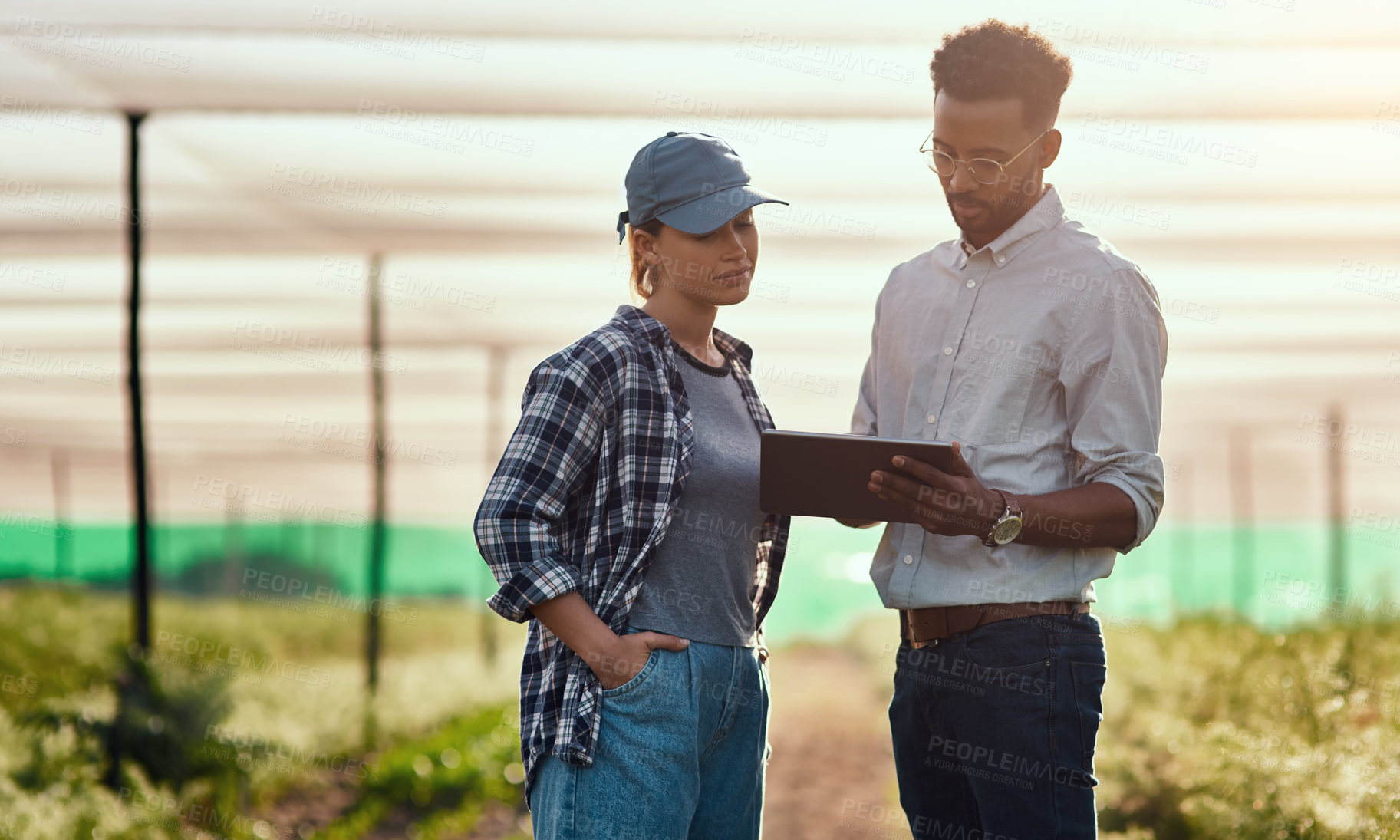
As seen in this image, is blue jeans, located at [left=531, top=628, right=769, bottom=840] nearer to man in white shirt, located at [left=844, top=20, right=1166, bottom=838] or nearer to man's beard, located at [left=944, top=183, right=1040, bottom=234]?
man in white shirt, located at [left=844, top=20, right=1166, bottom=838]

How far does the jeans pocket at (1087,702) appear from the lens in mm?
2205

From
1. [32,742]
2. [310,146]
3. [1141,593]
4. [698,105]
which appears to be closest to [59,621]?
[32,742]

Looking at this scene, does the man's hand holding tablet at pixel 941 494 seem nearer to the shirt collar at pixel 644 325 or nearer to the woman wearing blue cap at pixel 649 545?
the woman wearing blue cap at pixel 649 545

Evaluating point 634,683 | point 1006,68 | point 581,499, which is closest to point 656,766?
point 634,683

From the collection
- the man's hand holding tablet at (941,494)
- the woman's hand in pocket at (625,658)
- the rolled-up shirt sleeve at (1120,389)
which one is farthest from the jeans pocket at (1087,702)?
the woman's hand in pocket at (625,658)

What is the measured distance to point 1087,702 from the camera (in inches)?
87.9

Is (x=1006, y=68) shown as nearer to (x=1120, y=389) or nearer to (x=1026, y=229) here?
(x=1026, y=229)

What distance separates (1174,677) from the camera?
6.98 metres

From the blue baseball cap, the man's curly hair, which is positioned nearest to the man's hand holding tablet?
the blue baseball cap

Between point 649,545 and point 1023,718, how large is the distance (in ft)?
2.60

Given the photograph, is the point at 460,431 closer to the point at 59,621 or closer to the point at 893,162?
Result: the point at 59,621

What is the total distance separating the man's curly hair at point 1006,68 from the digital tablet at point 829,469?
75cm

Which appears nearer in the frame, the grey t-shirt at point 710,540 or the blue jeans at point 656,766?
the blue jeans at point 656,766

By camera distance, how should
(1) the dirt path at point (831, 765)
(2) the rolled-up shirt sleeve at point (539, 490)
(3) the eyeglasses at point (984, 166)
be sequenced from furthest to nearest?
(1) the dirt path at point (831, 765) < (3) the eyeglasses at point (984, 166) < (2) the rolled-up shirt sleeve at point (539, 490)
